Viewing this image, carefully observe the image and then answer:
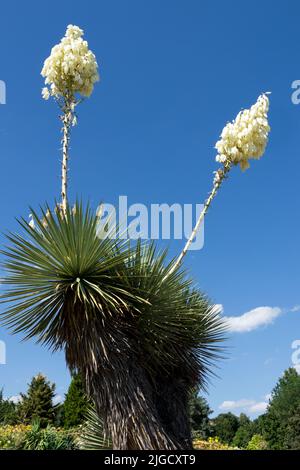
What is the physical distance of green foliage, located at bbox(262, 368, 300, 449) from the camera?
119 ft

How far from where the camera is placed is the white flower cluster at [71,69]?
8.15m

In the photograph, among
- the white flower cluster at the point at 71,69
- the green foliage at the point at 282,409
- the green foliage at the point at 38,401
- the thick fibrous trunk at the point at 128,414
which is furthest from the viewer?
the green foliage at the point at 282,409

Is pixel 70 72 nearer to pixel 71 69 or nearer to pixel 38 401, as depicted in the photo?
pixel 71 69

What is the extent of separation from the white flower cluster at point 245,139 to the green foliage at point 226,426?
43696mm

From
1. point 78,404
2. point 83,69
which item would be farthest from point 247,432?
point 83,69

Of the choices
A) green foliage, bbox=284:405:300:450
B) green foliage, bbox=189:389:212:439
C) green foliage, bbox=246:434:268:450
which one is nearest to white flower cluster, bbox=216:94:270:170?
green foliage, bbox=246:434:268:450

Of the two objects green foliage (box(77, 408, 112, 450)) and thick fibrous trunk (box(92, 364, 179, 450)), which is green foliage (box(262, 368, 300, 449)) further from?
thick fibrous trunk (box(92, 364, 179, 450))

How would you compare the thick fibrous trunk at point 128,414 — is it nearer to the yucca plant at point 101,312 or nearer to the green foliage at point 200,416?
the yucca plant at point 101,312

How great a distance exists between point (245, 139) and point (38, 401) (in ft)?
45.1

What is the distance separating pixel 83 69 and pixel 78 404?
11.2 m

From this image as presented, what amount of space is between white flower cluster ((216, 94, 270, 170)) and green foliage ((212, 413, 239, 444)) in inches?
1720

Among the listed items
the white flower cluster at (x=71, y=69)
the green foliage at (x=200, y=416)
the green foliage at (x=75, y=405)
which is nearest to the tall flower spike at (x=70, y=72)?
the white flower cluster at (x=71, y=69)

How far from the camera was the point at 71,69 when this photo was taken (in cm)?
809
